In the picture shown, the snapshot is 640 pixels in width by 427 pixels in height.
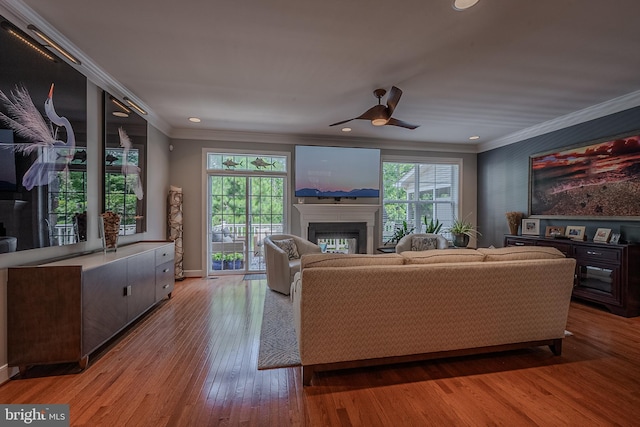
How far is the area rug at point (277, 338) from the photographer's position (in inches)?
83.7

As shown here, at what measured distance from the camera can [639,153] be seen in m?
3.23

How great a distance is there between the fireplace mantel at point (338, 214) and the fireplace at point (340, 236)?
0.26ft

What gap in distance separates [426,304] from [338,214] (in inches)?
131

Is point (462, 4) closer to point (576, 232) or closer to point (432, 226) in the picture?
point (576, 232)

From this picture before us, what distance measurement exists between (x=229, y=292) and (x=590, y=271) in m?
4.80

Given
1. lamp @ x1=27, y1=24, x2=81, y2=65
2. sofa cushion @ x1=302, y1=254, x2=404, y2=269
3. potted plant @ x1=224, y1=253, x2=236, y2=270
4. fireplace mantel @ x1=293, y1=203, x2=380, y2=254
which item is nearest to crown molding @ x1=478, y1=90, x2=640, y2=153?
fireplace mantel @ x1=293, y1=203, x2=380, y2=254

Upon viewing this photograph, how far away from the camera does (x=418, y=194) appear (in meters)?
5.76

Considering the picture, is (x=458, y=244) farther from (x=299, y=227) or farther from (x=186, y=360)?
(x=186, y=360)

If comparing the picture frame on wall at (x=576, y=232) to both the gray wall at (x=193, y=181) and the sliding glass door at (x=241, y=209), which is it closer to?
the sliding glass door at (x=241, y=209)

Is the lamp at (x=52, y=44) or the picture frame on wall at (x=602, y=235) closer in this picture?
the lamp at (x=52, y=44)

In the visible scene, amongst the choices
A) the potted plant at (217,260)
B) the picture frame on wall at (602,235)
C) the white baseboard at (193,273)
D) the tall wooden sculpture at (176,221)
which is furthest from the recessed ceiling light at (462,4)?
the white baseboard at (193,273)

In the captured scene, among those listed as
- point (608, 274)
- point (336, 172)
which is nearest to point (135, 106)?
point (336, 172)

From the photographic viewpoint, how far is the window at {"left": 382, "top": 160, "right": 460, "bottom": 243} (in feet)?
18.4

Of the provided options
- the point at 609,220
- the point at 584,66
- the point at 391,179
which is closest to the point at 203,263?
the point at 391,179
